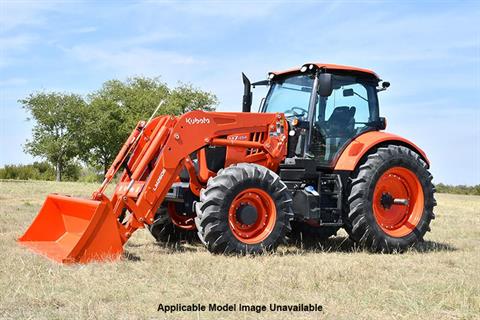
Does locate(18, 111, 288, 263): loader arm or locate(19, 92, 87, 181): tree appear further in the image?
locate(19, 92, 87, 181): tree

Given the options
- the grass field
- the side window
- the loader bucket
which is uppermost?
the side window

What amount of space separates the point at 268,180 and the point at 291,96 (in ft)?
6.44

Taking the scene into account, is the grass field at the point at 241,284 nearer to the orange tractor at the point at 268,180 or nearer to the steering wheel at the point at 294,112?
the orange tractor at the point at 268,180

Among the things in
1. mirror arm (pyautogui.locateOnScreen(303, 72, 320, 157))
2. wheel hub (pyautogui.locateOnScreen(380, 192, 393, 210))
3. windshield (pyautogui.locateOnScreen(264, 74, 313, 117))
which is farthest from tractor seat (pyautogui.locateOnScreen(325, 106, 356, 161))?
wheel hub (pyautogui.locateOnScreen(380, 192, 393, 210))

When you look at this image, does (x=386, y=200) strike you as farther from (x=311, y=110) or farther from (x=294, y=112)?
(x=294, y=112)

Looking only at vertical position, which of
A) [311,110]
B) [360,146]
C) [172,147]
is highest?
[311,110]

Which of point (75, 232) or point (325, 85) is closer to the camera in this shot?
point (75, 232)

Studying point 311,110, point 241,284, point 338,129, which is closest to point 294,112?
point 311,110

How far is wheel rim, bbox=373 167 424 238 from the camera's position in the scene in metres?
8.80

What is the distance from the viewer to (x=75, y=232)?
791cm

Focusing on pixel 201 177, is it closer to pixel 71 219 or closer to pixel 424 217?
pixel 71 219

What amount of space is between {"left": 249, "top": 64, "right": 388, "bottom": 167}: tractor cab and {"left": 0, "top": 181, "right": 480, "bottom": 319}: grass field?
1.65 metres

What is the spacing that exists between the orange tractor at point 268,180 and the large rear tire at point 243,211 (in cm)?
1

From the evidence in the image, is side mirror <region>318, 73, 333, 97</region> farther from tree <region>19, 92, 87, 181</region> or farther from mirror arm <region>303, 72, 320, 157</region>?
tree <region>19, 92, 87, 181</region>
